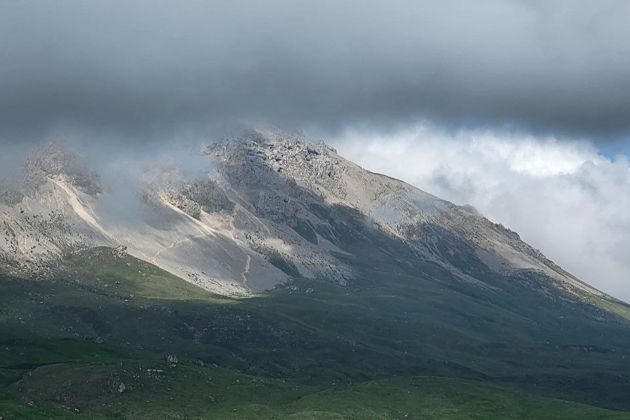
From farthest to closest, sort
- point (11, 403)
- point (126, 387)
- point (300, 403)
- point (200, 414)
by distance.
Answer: point (300, 403)
point (126, 387)
point (200, 414)
point (11, 403)

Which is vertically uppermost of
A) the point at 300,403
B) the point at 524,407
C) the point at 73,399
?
the point at 524,407

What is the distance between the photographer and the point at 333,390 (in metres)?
189

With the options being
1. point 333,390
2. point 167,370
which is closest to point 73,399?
point 167,370

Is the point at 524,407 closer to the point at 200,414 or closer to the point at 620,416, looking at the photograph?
the point at 620,416

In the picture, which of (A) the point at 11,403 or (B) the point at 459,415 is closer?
(A) the point at 11,403

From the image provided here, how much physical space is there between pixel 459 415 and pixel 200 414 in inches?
2001

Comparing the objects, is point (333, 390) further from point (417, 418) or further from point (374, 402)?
point (417, 418)

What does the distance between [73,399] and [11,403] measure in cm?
2620

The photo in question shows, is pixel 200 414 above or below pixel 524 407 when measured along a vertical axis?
below

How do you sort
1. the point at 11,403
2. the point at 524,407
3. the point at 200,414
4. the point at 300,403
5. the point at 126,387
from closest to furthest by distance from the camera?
the point at 11,403, the point at 200,414, the point at 126,387, the point at 300,403, the point at 524,407

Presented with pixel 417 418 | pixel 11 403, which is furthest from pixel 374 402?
pixel 11 403

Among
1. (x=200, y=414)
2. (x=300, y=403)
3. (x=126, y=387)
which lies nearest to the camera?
(x=200, y=414)

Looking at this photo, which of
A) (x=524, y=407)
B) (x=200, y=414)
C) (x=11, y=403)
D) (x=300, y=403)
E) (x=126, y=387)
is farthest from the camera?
(x=524, y=407)

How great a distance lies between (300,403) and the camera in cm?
17000
